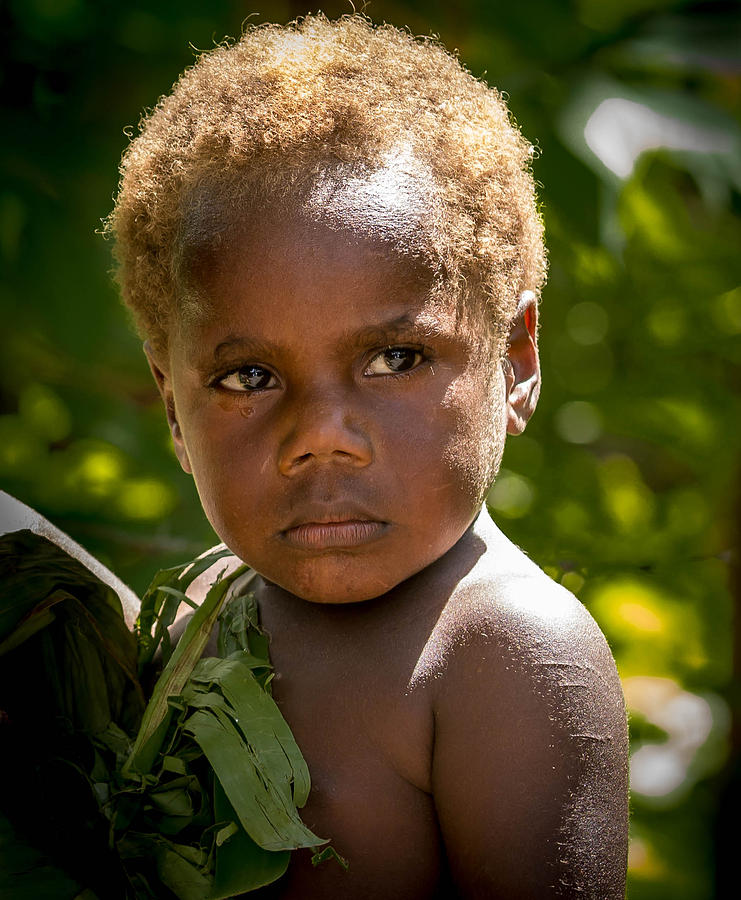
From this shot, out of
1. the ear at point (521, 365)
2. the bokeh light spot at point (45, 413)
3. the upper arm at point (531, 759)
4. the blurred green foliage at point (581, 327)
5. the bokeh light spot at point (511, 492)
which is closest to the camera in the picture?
the upper arm at point (531, 759)

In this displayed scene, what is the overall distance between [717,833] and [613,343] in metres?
0.82

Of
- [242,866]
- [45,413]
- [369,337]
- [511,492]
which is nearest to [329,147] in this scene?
[369,337]

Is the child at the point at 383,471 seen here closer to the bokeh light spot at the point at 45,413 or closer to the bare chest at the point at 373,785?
the bare chest at the point at 373,785

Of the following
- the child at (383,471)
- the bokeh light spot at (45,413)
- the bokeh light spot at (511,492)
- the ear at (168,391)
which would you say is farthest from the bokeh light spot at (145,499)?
the child at (383,471)

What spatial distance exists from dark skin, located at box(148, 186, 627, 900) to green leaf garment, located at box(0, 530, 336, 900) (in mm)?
62

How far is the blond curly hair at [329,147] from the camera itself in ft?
3.38

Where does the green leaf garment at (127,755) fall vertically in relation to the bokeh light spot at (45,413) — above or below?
below

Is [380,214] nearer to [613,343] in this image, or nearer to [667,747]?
[613,343]

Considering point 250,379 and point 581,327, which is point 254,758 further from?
point 581,327

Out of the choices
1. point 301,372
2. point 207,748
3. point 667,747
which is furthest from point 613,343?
point 207,748

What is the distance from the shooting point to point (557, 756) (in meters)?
0.94

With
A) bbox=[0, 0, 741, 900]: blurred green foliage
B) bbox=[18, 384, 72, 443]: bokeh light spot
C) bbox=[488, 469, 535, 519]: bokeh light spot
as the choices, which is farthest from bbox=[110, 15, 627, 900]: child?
bbox=[18, 384, 72, 443]: bokeh light spot

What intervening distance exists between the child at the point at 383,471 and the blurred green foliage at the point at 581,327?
0.60 meters

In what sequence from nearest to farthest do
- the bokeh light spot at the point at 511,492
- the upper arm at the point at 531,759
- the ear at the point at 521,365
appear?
the upper arm at the point at 531,759 < the ear at the point at 521,365 < the bokeh light spot at the point at 511,492
